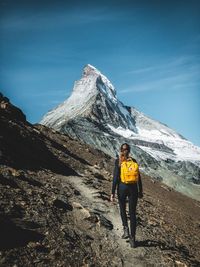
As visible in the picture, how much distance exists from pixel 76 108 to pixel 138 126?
4385 centimetres

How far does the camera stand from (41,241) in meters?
8.17

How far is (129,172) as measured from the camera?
9227 mm

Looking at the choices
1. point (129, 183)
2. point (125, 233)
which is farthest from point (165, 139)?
point (129, 183)

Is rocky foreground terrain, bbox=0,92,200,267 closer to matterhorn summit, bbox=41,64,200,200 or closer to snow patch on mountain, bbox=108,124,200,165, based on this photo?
matterhorn summit, bbox=41,64,200,200

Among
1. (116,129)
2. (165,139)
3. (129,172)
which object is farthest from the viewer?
(165,139)

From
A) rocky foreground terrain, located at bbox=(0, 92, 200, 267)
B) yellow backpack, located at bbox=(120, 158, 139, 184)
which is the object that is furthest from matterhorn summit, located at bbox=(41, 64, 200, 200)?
yellow backpack, located at bbox=(120, 158, 139, 184)

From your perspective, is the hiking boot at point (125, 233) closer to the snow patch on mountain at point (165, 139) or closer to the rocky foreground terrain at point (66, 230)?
the rocky foreground terrain at point (66, 230)

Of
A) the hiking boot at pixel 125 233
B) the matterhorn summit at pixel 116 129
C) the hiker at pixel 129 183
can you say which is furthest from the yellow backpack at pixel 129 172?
the matterhorn summit at pixel 116 129

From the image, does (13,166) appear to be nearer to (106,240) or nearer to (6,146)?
(6,146)

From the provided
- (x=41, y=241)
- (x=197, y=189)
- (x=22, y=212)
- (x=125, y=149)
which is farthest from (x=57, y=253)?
(x=197, y=189)

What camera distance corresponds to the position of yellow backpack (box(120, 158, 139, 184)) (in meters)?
9.23

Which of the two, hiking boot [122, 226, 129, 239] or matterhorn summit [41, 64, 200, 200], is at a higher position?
matterhorn summit [41, 64, 200, 200]

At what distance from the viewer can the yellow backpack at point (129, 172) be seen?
9.23 meters

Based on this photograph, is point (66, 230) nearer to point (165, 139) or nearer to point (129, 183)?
point (129, 183)
